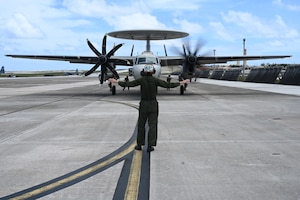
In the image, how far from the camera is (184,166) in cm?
638

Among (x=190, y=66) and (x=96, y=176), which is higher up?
(x=190, y=66)

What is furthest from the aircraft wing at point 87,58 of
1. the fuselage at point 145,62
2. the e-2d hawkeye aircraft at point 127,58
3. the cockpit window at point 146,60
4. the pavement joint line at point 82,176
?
the pavement joint line at point 82,176

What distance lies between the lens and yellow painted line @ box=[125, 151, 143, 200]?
4.91 meters

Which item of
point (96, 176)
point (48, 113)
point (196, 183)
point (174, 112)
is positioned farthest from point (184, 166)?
point (48, 113)

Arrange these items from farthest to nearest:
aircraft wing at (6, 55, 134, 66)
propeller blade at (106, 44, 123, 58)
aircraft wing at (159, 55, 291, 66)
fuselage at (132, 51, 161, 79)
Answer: aircraft wing at (159, 55, 291, 66)
aircraft wing at (6, 55, 134, 66)
propeller blade at (106, 44, 123, 58)
fuselage at (132, 51, 161, 79)

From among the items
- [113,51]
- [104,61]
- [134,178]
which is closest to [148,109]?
[134,178]

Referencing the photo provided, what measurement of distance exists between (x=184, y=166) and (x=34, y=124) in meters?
7.00

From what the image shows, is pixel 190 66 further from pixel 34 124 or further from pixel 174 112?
pixel 34 124

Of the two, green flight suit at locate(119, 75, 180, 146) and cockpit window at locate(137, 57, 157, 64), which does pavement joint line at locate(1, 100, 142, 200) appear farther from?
cockpit window at locate(137, 57, 157, 64)

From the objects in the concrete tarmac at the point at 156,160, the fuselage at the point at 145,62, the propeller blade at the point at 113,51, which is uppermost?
the propeller blade at the point at 113,51

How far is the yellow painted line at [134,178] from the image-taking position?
193 inches

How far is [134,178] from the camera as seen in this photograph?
570cm

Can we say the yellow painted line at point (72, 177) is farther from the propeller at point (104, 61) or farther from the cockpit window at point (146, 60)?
the propeller at point (104, 61)

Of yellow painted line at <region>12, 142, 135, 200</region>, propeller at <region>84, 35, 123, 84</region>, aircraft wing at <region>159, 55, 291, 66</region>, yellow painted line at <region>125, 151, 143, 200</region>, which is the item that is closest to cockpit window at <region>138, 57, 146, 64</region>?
propeller at <region>84, 35, 123, 84</region>
